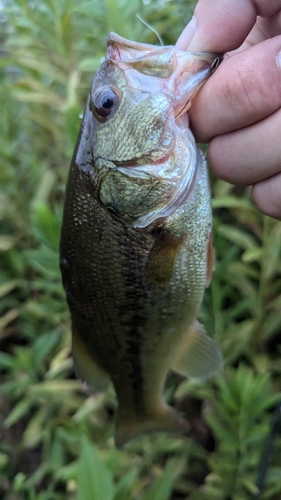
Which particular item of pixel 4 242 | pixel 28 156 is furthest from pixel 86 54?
pixel 4 242

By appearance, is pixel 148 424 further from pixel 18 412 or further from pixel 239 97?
pixel 239 97

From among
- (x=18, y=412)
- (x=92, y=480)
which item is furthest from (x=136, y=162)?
(x=18, y=412)

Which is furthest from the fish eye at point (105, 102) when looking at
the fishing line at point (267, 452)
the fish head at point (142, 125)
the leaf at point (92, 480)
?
the fishing line at point (267, 452)

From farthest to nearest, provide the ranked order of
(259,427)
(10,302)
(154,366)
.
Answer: (10,302) → (259,427) → (154,366)

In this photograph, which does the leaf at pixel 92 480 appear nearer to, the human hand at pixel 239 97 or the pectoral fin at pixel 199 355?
the pectoral fin at pixel 199 355

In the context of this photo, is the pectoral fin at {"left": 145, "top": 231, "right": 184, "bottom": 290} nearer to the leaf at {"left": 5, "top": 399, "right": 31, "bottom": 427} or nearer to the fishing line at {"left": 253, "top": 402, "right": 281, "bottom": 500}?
the fishing line at {"left": 253, "top": 402, "right": 281, "bottom": 500}

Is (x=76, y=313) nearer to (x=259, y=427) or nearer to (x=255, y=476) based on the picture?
(x=259, y=427)
